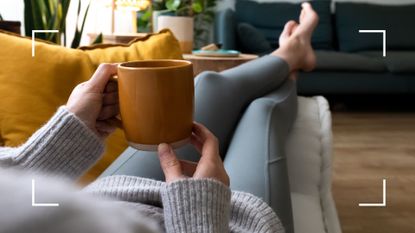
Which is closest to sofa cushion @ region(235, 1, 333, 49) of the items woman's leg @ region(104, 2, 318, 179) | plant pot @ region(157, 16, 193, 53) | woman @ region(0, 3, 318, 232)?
plant pot @ region(157, 16, 193, 53)

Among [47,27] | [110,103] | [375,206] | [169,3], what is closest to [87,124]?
[110,103]

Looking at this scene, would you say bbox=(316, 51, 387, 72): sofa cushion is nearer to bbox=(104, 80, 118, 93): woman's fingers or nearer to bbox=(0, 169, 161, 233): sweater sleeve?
bbox=(104, 80, 118, 93): woman's fingers

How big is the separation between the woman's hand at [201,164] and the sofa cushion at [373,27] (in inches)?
138

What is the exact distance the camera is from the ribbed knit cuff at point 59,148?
626 millimetres

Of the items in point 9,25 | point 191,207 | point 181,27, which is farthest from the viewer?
point 181,27

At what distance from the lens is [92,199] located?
0.26 m

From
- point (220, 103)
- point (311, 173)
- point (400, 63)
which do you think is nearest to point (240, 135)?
point (220, 103)

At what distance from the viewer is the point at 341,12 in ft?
13.2

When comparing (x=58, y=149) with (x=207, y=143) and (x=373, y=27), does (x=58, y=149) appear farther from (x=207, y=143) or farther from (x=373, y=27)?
(x=373, y=27)

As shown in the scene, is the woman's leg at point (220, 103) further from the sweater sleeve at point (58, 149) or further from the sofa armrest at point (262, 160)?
the sweater sleeve at point (58, 149)

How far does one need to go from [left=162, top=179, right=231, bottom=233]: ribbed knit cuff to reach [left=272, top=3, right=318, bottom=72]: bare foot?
1.13 m

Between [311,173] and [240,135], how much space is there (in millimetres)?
263

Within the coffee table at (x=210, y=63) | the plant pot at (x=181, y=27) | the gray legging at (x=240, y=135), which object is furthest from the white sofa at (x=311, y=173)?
the plant pot at (x=181, y=27)

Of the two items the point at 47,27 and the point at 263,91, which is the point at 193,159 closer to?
the point at 263,91
